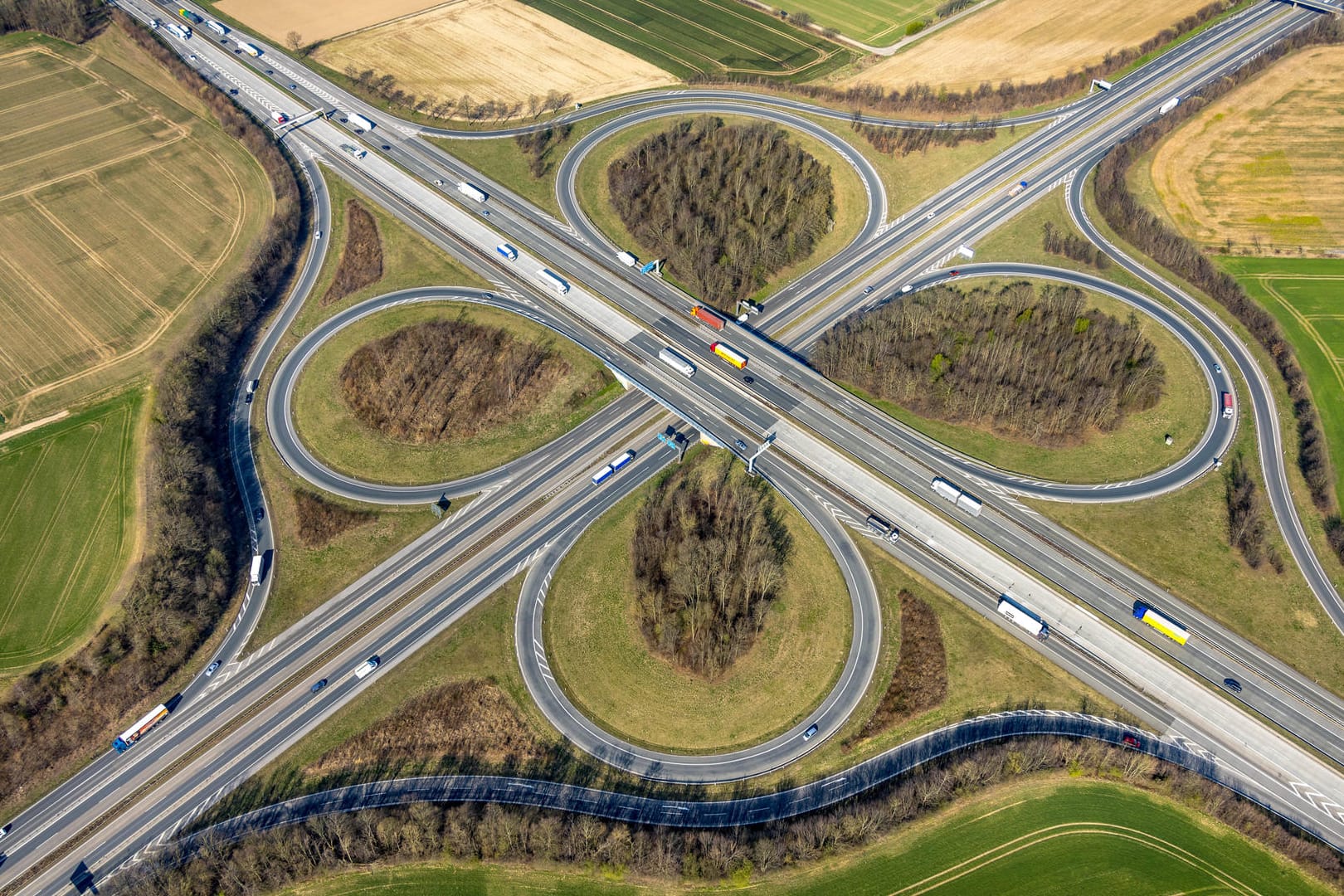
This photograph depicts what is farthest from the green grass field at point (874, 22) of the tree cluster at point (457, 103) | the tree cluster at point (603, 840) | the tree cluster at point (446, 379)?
the tree cluster at point (603, 840)

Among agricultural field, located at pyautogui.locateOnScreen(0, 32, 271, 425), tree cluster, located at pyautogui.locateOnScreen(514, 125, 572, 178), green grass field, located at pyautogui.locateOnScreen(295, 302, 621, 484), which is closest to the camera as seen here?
green grass field, located at pyautogui.locateOnScreen(295, 302, 621, 484)

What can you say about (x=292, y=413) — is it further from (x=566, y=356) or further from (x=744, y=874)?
(x=744, y=874)

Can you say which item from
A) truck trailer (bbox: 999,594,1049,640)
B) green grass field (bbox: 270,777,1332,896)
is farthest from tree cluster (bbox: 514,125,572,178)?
green grass field (bbox: 270,777,1332,896)

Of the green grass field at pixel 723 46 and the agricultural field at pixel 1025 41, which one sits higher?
the agricultural field at pixel 1025 41

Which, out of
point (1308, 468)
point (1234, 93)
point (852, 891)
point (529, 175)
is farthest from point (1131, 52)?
point (852, 891)

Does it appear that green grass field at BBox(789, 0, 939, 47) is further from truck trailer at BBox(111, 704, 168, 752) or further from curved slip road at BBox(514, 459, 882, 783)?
truck trailer at BBox(111, 704, 168, 752)

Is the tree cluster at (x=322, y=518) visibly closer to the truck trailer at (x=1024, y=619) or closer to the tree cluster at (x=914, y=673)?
the tree cluster at (x=914, y=673)

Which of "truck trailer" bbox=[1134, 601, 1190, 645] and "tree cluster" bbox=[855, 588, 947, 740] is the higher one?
"truck trailer" bbox=[1134, 601, 1190, 645]
